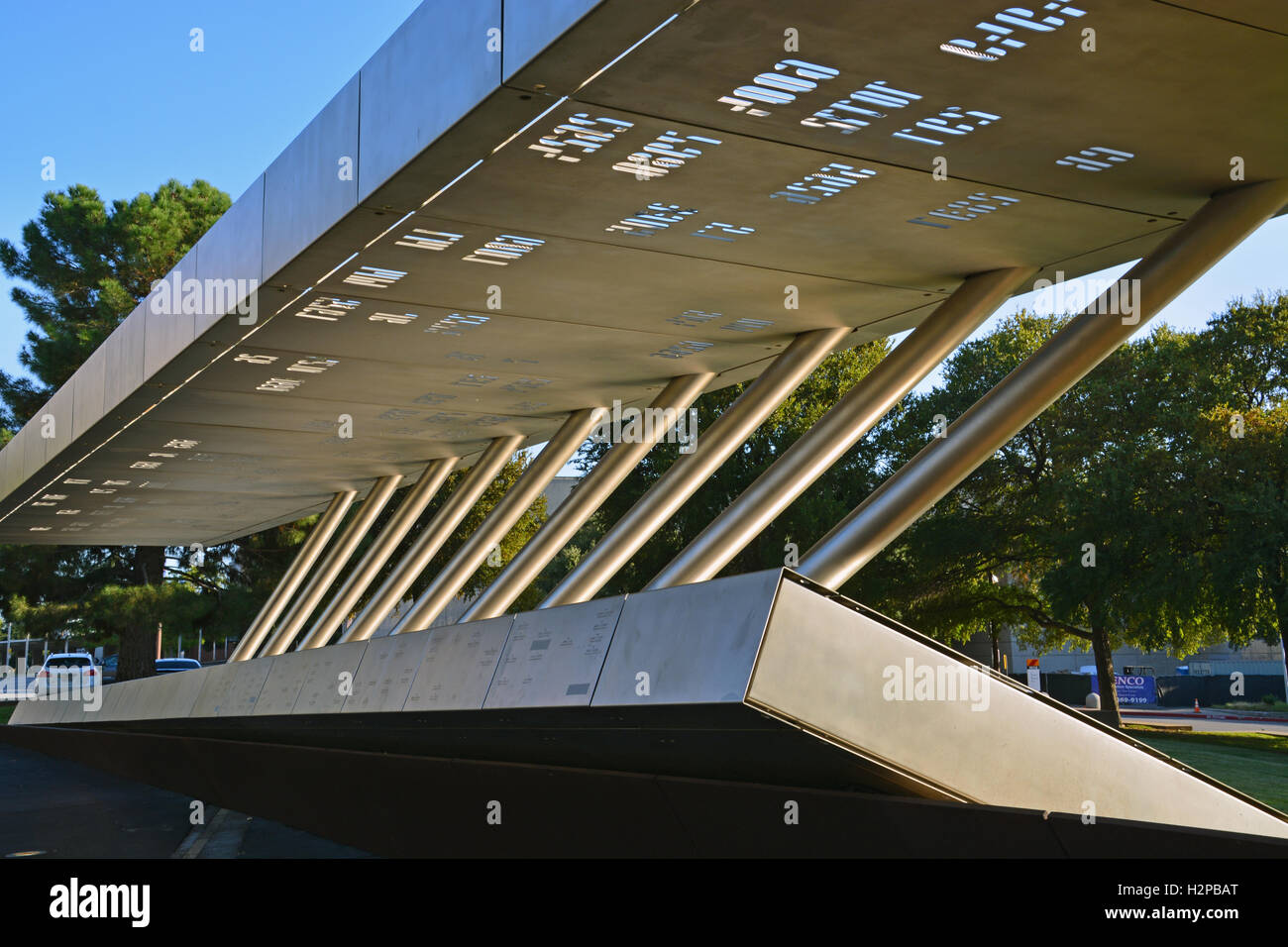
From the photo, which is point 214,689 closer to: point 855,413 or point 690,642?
point 855,413

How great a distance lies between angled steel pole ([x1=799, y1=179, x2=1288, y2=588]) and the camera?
25.0ft

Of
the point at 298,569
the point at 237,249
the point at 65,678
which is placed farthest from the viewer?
the point at 65,678

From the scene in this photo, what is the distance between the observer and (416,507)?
62.9 feet

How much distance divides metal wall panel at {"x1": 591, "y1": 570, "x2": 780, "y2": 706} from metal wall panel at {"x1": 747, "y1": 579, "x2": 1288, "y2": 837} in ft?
0.40

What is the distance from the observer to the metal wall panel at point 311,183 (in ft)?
24.9

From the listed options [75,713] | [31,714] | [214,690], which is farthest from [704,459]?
[31,714]

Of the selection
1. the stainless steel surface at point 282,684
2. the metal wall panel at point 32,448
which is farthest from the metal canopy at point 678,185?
the metal wall panel at point 32,448

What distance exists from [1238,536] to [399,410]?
1987 cm

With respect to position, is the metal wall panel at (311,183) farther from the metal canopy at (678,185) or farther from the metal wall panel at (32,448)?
the metal wall panel at (32,448)

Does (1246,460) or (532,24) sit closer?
(532,24)

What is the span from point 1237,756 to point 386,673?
64.3ft

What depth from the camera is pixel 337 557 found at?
21875mm

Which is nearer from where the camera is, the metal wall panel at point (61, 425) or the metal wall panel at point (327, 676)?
the metal wall panel at point (327, 676)

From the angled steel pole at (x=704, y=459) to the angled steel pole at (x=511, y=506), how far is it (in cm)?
234
